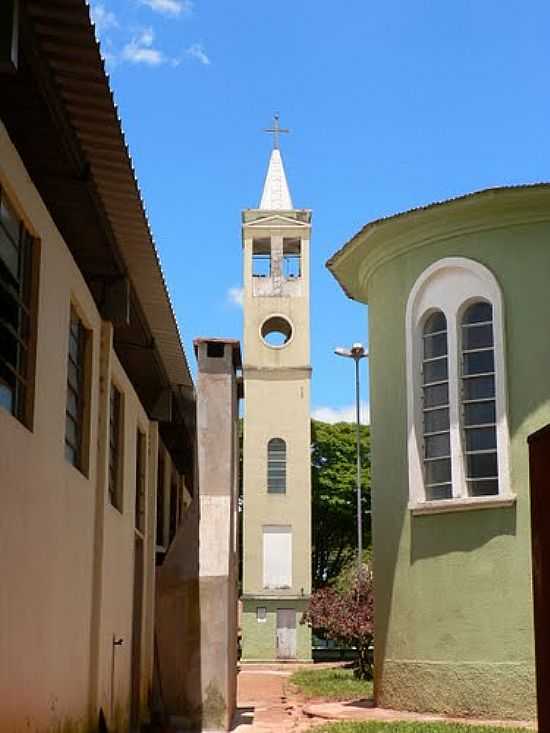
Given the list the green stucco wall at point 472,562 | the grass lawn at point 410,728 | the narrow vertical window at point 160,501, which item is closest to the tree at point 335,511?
the narrow vertical window at point 160,501

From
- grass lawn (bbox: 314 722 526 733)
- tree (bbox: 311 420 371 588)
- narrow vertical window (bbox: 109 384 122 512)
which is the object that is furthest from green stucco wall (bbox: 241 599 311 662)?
narrow vertical window (bbox: 109 384 122 512)

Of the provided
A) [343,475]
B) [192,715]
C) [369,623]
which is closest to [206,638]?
[192,715]

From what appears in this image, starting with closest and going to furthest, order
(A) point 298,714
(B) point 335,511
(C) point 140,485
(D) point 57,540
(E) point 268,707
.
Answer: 1. (D) point 57,540
2. (C) point 140,485
3. (A) point 298,714
4. (E) point 268,707
5. (B) point 335,511

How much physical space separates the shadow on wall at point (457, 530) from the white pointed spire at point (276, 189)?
31.6m

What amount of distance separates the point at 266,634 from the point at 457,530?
2664 cm

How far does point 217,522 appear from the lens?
1595 cm

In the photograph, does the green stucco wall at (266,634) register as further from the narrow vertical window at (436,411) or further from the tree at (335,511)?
the narrow vertical window at (436,411)

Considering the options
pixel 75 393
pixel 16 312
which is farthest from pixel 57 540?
pixel 16 312

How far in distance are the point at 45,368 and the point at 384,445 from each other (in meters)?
9.22

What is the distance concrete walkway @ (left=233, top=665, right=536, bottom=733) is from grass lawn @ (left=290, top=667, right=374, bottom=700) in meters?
0.51

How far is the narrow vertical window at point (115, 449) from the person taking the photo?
45.0 ft

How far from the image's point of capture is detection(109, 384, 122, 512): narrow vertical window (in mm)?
13719

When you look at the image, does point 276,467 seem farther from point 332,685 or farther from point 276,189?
point 332,685

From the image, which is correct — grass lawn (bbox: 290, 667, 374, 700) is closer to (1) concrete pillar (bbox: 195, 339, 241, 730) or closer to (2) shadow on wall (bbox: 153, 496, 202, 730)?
(1) concrete pillar (bbox: 195, 339, 241, 730)
